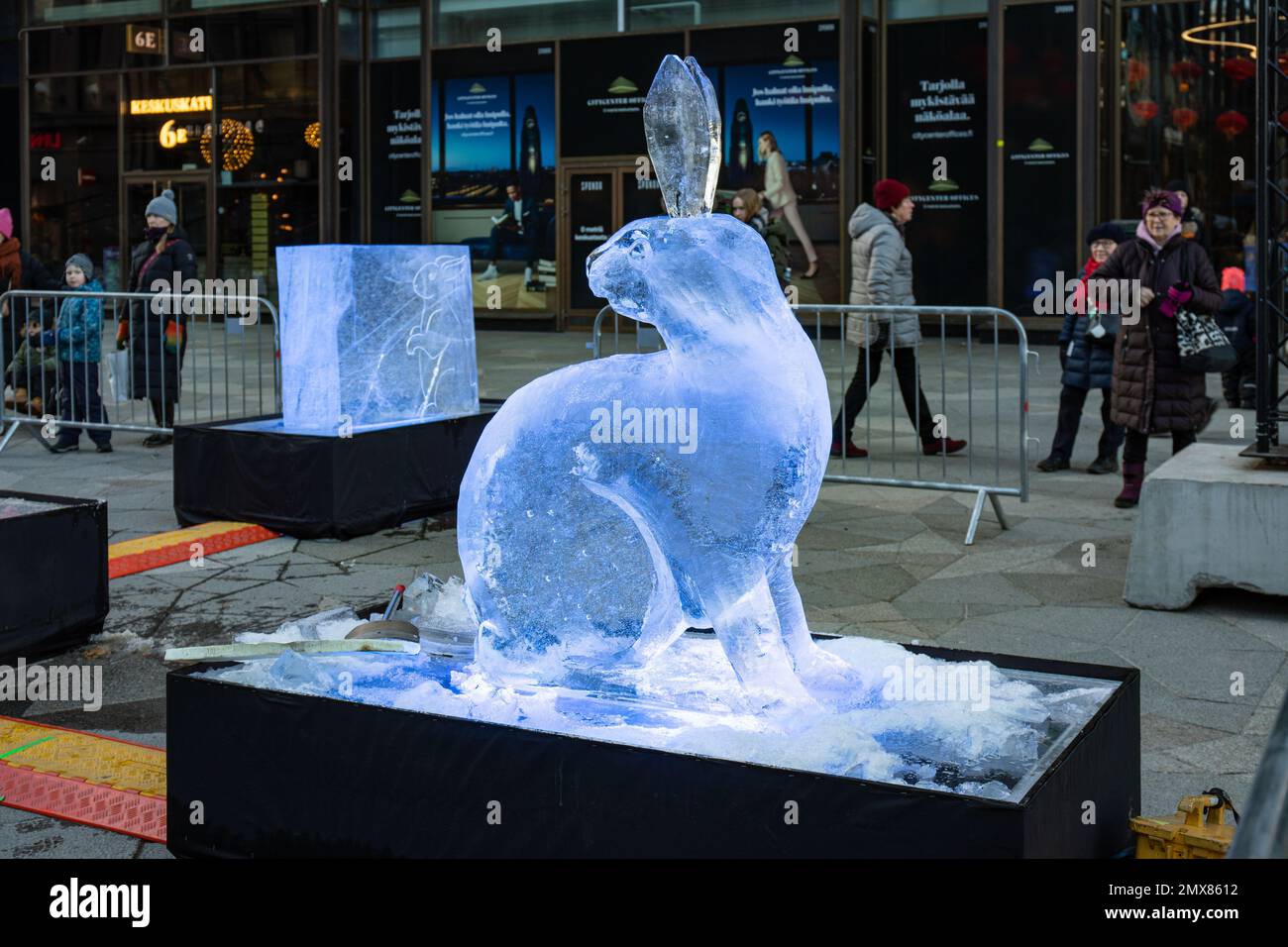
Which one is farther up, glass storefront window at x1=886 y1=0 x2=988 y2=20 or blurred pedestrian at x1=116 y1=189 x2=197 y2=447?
glass storefront window at x1=886 y1=0 x2=988 y2=20

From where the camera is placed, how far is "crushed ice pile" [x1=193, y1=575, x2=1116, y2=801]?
302cm

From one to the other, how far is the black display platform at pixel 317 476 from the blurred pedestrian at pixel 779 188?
11706mm

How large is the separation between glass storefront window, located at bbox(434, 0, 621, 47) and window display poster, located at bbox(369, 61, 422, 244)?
0.78 metres

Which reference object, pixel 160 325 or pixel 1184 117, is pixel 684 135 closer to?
pixel 160 325

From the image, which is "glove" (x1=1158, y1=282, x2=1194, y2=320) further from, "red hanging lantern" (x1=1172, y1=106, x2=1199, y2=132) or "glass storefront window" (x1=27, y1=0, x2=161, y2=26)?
"glass storefront window" (x1=27, y1=0, x2=161, y2=26)

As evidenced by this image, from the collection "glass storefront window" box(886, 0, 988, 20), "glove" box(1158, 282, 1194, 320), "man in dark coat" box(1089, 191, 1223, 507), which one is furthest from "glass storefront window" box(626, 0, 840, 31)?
"glove" box(1158, 282, 1194, 320)

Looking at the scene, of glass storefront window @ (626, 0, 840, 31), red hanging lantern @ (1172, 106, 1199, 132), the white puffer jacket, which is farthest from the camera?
glass storefront window @ (626, 0, 840, 31)

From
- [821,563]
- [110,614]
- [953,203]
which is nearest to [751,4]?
[953,203]

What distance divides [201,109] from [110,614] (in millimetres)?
18246

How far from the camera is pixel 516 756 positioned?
3127mm

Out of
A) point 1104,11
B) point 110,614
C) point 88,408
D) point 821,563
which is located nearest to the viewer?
point 110,614

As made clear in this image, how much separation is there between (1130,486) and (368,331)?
4152 mm
